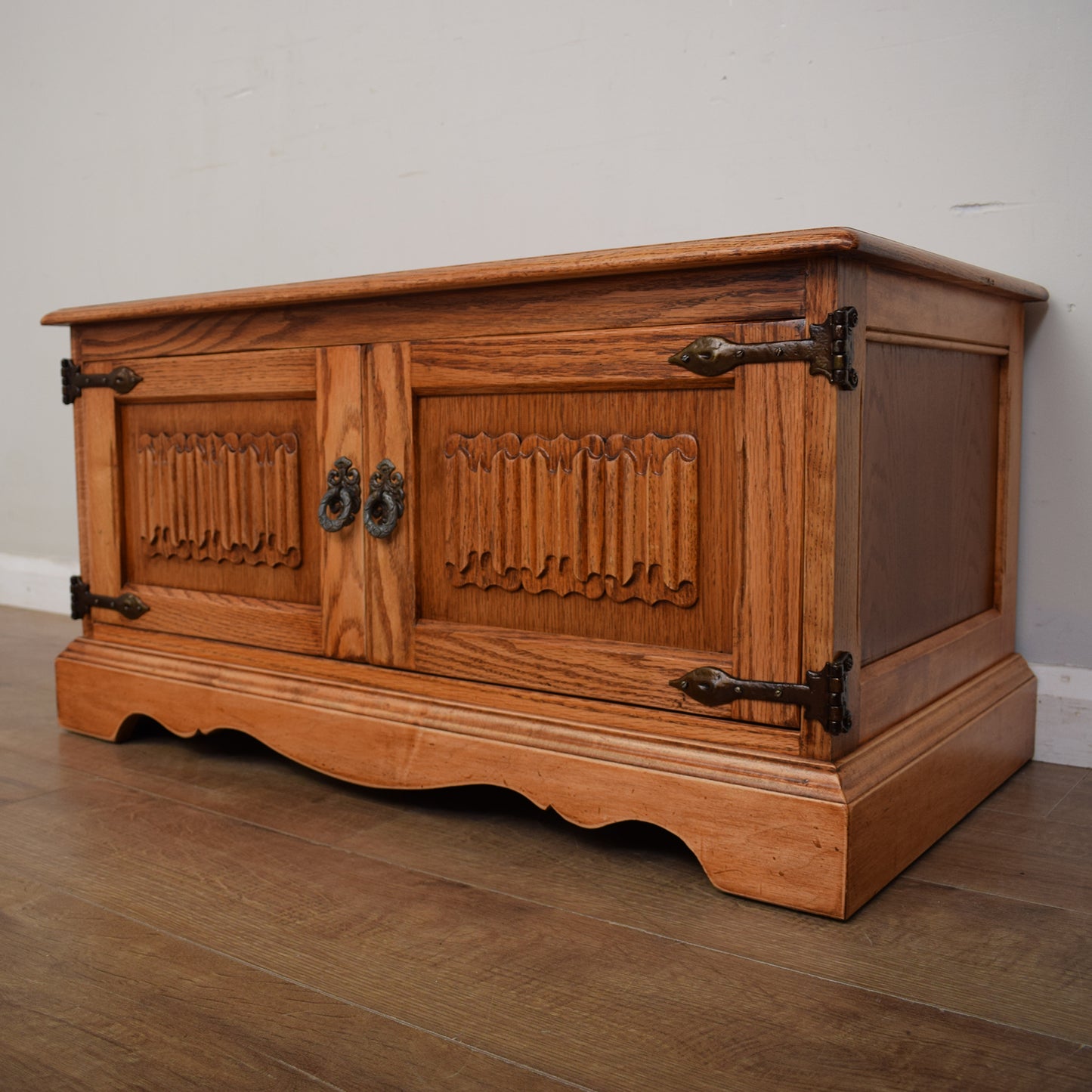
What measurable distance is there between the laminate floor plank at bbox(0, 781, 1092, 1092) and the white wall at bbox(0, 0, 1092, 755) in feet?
2.97

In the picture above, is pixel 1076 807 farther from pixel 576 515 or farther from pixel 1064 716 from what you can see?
pixel 576 515

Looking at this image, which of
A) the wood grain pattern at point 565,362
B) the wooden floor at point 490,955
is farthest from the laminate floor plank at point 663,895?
the wood grain pattern at point 565,362

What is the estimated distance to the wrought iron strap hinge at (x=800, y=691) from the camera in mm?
1119

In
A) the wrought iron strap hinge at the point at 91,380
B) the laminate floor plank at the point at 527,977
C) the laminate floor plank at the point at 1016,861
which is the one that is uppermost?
the wrought iron strap hinge at the point at 91,380

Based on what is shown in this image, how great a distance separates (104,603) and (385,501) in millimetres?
604

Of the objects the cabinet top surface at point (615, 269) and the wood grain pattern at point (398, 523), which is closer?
the cabinet top surface at point (615, 269)

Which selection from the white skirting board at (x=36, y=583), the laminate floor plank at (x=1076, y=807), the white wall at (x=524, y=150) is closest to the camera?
the laminate floor plank at (x=1076, y=807)

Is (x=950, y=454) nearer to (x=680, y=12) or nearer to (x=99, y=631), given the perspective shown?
(x=680, y=12)

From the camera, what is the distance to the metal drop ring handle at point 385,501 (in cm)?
142

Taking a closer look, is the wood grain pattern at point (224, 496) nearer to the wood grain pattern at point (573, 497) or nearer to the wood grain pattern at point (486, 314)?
the wood grain pattern at point (486, 314)

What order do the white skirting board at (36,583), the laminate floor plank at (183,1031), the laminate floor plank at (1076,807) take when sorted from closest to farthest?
the laminate floor plank at (183,1031) → the laminate floor plank at (1076,807) → the white skirting board at (36,583)

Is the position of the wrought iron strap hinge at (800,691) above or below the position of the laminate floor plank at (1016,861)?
above

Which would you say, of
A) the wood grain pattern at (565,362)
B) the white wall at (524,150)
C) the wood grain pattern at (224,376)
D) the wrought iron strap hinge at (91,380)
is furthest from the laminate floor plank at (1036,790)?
the wrought iron strap hinge at (91,380)

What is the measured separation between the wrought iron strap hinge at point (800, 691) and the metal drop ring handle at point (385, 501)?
0.44 metres
